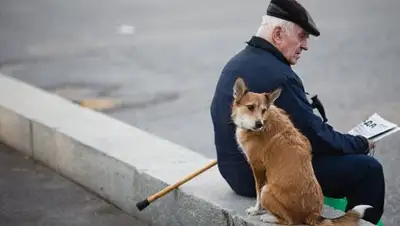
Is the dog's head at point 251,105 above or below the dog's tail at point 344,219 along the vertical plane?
above

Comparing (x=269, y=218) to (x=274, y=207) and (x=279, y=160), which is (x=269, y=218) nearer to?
(x=274, y=207)

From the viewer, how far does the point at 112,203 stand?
5.87m

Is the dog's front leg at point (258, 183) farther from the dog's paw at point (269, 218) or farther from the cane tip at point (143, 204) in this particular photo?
the cane tip at point (143, 204)

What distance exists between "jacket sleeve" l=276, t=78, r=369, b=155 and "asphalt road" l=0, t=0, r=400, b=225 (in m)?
1.28

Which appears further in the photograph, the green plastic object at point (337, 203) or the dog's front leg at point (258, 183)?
the green plastic object at point (337, 203)

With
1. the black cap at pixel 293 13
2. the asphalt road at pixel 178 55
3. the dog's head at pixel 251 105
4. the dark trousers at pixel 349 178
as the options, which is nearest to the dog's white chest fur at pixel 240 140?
the dog's head at pixel 251 105

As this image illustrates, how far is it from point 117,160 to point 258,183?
4.87ft

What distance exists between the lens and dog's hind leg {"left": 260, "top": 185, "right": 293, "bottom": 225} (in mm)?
4348

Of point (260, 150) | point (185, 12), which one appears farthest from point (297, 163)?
point (185, 12)

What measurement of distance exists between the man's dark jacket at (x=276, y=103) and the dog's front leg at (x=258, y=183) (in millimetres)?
208

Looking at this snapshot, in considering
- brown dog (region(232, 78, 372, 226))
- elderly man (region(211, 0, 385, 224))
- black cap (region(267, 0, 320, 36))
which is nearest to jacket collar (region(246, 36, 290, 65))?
elderly man (region(211, 0, 385, 224))

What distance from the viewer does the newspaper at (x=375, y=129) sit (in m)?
4.85

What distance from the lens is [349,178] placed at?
15.2ft

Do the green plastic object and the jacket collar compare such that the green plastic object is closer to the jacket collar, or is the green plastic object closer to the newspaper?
the newspaper
